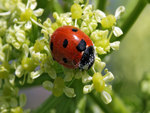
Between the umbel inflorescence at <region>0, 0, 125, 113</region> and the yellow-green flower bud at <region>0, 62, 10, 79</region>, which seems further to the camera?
the yellow-green flower bud at <region>0, 62, 10, 79</region>

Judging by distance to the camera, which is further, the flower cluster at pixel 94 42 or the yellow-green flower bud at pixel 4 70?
the yellow-green flower bud at pixel 4 70

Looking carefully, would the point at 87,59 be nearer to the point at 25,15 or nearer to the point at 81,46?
the point at 81,46

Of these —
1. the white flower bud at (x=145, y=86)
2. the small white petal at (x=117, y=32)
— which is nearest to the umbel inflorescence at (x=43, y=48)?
the small white petal at (x=117, y=32)

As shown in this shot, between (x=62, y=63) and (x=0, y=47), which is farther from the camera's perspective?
(x=0, y=47)

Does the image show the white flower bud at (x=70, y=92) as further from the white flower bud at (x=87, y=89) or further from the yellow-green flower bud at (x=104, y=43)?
the yellow-green flower bud at (x=104, y=43)

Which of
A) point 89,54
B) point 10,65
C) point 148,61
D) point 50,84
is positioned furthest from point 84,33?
point 148,61

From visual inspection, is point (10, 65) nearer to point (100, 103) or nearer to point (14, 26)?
point (14, 26)

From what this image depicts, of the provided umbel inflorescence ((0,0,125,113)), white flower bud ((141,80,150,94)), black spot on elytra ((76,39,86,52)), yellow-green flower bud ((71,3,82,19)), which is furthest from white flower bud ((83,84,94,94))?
white flower bud ((141,80,150,94))

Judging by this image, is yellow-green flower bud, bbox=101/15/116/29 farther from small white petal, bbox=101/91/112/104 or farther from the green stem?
small white petal, bbox=101/91/112/104
